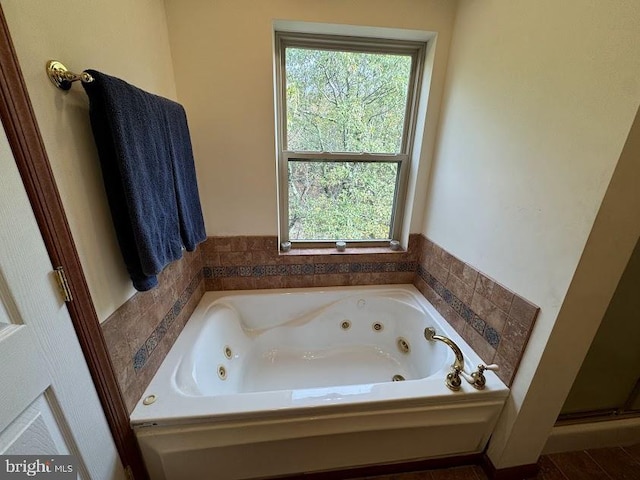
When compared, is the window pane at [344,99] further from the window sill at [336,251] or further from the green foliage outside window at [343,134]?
the window sill at [336,251]

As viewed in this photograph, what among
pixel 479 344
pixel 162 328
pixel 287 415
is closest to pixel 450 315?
pixel 479 344

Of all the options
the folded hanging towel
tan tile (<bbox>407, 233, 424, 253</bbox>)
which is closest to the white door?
the folded hanging towel

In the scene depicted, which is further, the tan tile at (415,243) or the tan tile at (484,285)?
the tan tile at (415,243)

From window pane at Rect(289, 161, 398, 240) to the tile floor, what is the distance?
1.39 metres

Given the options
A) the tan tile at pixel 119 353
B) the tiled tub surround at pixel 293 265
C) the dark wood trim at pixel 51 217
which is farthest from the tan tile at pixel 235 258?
the dark wood trim at pixel 51 217

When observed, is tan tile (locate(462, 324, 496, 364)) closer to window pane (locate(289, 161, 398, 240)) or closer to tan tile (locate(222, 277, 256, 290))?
window pane (locate(289, 161, 398, 240))

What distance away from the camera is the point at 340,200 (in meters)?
1.87

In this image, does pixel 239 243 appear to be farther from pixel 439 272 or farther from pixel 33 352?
pixel 439 272

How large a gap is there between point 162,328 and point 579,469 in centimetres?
217

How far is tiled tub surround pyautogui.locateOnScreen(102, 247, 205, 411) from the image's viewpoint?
91 cm

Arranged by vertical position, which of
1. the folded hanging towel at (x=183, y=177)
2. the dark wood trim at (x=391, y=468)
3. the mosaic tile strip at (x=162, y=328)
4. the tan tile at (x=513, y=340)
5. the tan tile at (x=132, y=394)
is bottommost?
the dark wood trim at (x=391, y=468)

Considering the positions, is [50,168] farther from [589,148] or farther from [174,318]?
[589,148]

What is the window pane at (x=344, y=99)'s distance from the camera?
1.61 meters

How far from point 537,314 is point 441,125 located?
117cm
